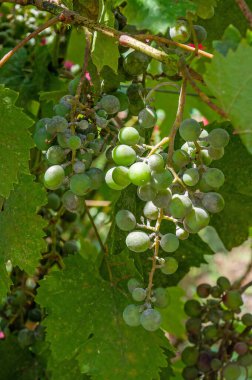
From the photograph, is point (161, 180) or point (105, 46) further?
point (105, 46)

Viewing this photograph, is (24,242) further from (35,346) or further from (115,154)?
(35,346)

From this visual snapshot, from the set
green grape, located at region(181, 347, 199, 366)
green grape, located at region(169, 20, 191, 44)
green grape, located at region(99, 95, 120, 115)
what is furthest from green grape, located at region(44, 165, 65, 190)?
green grape, located at region(181, 347, 199, 366)

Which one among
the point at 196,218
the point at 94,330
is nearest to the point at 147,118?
the point at 196,218

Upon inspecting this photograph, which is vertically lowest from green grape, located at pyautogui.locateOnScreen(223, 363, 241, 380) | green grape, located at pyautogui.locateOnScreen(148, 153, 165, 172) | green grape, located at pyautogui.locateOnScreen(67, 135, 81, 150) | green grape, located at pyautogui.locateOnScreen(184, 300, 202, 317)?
green grape, located at pyautogui.locateOnScreen(184, 300, 202, 317)

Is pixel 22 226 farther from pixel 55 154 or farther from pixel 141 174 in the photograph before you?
pixel 141 174

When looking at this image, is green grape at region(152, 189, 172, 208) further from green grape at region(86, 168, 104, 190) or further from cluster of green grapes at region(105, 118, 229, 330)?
green grape at region(86, 168, 104, 190)

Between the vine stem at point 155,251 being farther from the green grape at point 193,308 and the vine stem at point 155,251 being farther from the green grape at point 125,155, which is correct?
the green grape at point 193,308
